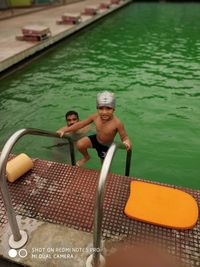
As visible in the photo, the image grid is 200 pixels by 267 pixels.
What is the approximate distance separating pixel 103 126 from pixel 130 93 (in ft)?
19.3

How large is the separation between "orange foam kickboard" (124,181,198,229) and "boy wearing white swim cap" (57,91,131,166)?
735mm

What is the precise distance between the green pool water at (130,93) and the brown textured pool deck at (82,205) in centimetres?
221

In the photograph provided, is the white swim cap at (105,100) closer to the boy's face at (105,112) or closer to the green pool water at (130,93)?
the boy's face at (105,112)

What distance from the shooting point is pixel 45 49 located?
14.5m

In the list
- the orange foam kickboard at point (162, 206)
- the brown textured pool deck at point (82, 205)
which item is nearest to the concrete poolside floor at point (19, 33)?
the brown textured pool deck at point (82, 205)

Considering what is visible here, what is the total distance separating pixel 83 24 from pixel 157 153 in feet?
49.6

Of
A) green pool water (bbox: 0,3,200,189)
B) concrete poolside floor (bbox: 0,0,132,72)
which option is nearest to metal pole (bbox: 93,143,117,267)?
green pool water (bbox: 0,3,200,189)

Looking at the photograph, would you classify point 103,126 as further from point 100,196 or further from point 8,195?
point 100,196

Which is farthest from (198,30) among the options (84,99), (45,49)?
(84,99)

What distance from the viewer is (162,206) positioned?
11.3ft

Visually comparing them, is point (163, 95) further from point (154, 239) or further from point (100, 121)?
point (154, 239)

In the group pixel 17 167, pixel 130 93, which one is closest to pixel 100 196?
pixel 17 167

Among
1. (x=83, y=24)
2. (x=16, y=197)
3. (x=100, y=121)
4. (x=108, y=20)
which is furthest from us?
(x=108, y=20)

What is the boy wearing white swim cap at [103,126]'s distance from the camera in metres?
4.05
